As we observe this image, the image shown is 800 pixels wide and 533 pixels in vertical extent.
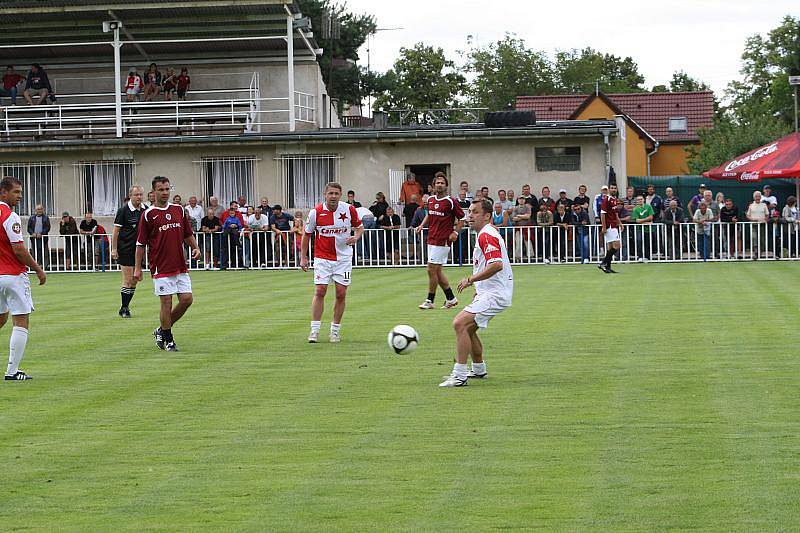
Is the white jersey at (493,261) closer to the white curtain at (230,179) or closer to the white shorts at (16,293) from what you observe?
the white shorts at (16,293)

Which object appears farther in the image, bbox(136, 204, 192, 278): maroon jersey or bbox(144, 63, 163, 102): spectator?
bbox(144, 63, 163, 102): spectator

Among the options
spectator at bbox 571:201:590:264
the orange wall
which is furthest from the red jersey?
the orange wall

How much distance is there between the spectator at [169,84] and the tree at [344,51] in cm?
2333

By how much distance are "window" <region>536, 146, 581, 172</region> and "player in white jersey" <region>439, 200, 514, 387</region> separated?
25161 mm

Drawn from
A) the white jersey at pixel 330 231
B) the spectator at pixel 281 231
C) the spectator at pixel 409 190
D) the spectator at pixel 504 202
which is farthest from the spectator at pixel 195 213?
the white jersey at pixel 330 231

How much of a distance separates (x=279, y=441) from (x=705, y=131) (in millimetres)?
64010

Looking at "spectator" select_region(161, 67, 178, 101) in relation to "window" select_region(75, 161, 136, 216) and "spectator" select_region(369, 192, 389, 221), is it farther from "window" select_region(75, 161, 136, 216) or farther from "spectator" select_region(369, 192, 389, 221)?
"spectator" select_region(369, 192, 389, 221)

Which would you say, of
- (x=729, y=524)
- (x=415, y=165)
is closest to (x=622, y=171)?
(x=415, y=165)

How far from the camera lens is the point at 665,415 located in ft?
30.4

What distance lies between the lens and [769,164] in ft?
104

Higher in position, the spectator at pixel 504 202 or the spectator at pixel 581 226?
the spectator at pixel 504 202

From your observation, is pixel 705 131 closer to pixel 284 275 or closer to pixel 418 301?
pixel 284 275

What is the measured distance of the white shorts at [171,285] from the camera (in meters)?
14.0

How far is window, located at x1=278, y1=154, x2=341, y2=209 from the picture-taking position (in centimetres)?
3712
